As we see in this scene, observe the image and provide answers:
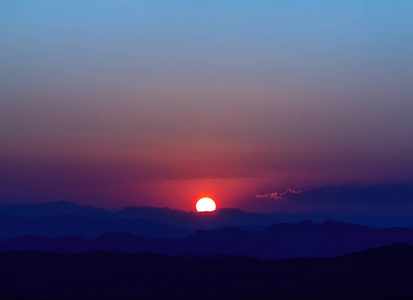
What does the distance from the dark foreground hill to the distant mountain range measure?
57.4m

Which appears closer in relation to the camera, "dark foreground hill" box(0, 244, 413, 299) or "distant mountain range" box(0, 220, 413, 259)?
"dark foreground hill" box(0, 244, 413, 299)

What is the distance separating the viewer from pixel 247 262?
90.7 m

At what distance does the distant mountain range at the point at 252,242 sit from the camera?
15400cm

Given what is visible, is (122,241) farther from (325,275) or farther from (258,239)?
(325,275)

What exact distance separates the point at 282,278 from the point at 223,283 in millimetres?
7826

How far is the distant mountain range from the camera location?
154000mm

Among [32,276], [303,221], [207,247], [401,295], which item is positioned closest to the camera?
[401,295]

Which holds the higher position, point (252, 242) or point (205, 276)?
point (252, 242)

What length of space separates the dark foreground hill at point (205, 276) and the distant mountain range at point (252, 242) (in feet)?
188

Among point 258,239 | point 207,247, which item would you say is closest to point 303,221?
point 258,239

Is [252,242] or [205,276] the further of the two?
[252,242]

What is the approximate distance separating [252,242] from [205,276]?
281 ft

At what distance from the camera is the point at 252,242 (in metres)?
171

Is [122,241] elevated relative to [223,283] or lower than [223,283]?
elevated
